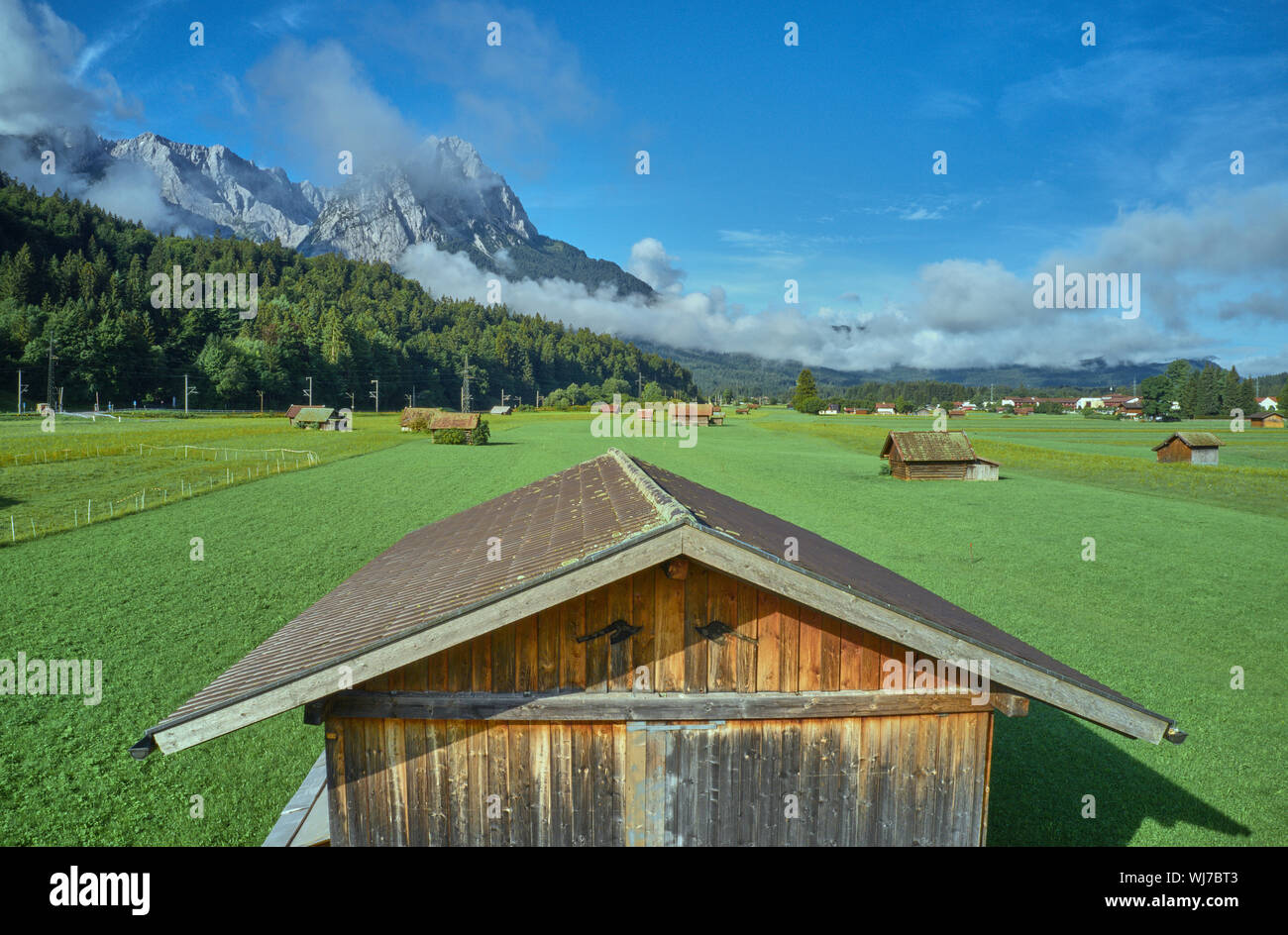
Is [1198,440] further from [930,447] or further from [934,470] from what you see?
[930,447]

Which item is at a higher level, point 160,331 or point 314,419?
point 160,331

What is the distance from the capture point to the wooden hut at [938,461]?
49875mm

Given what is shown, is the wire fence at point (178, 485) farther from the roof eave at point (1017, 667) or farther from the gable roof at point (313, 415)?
the gable roof at point (313, 415)

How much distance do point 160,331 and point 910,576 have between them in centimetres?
13819

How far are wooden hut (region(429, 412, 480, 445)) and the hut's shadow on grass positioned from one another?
71.1 metres

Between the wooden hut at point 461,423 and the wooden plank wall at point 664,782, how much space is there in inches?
2905

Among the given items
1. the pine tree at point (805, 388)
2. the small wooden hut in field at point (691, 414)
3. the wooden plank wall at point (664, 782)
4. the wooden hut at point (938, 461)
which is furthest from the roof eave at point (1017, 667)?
the pine tree at point (805, 388)

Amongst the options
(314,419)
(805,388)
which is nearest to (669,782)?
(314,419)

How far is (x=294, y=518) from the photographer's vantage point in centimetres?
3116

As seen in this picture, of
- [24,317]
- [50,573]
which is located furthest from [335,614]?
[24,317]

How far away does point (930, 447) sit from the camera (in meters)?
50.2

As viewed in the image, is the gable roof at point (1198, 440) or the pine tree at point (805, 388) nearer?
the gable roof at point (1198, 440)

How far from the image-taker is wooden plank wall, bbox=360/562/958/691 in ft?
19.1
